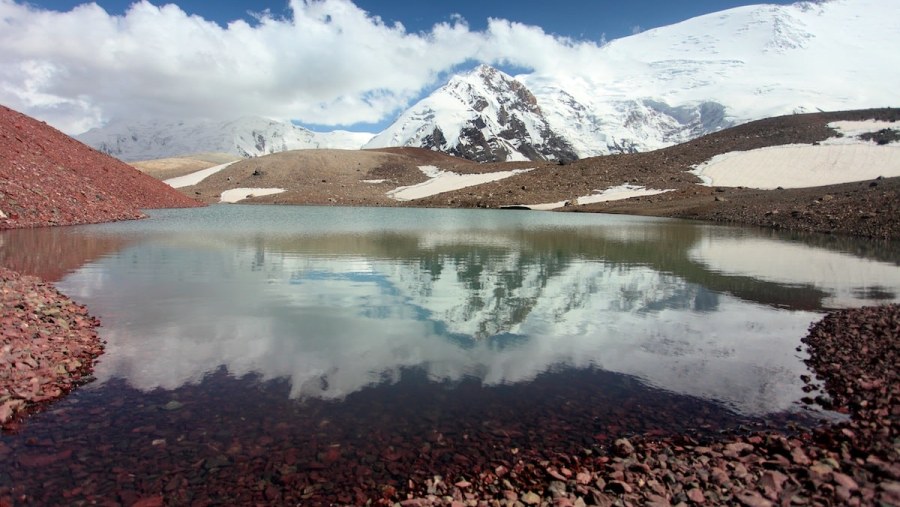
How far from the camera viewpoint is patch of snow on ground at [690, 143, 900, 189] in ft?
208

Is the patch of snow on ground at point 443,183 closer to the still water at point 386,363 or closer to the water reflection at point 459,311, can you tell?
the water reflection at point 459,311

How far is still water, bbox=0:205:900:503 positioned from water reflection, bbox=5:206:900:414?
75 millimetres

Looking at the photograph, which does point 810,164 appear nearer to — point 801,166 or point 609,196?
point 801,166

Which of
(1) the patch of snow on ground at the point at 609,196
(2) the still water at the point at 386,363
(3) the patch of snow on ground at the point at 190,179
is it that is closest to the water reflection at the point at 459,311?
(2) the still water at the point at 386,363

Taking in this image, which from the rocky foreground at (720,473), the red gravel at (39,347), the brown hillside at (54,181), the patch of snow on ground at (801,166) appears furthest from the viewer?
the patch of snow on ground at (801,166)

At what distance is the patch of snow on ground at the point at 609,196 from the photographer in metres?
70.4

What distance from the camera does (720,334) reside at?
1230 cm

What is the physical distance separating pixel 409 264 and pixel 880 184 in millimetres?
45100

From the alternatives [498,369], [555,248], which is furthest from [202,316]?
[555,248]

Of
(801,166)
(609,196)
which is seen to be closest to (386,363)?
(609,196)

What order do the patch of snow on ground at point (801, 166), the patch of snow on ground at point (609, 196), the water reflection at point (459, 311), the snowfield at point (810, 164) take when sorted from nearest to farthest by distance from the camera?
1. the water reflection at point (459, 311)
2. the patch of snow on ground at point (801, 166)
3. the snowfield at point (810, 164)
4. the patch of snow on ground at point (609, 196)

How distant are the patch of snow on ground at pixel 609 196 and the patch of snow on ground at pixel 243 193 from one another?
4187cm

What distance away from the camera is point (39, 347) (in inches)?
366

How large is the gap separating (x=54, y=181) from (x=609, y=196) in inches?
2379
